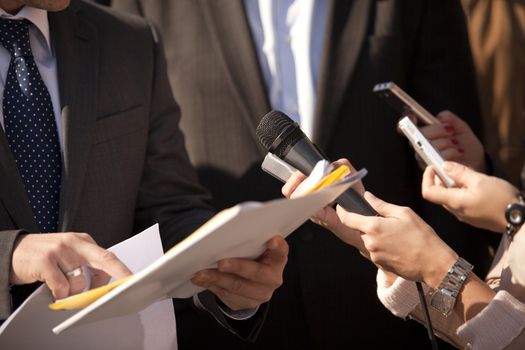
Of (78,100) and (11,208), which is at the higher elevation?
(78,100)

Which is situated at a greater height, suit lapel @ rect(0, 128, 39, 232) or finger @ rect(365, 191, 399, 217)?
finger @ rect(365, 191, 399, 217)

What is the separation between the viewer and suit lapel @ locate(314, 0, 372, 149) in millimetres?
3227

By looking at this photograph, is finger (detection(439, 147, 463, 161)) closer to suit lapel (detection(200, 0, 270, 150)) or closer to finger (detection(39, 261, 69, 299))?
suit lapel (detection(200, 0, 270, 150))

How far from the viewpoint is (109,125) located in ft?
8.66

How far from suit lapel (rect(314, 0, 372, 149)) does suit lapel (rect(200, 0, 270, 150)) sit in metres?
0.20

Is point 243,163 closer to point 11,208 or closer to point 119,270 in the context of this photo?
point 11,208

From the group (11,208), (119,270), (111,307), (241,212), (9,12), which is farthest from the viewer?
(9,12)

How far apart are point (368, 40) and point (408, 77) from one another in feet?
0.73

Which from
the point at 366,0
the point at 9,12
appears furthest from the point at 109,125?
the point at 366,0

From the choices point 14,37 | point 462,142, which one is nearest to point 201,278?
point 14,37

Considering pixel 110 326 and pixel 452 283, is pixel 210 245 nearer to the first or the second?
pixel 110 326

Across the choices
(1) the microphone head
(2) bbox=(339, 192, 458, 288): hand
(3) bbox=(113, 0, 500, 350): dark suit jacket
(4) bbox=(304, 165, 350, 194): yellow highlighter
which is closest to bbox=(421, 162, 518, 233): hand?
(2) bbox=(339, 192, 458, 288): hand

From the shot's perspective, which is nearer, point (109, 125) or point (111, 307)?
point (111, 307)

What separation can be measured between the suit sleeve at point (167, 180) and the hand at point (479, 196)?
0.80 meters
